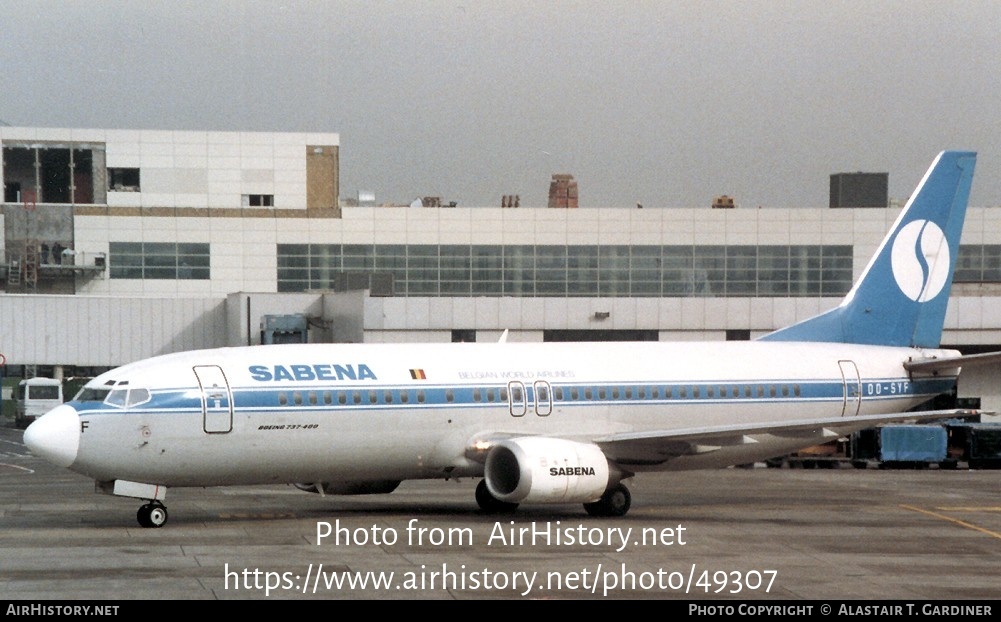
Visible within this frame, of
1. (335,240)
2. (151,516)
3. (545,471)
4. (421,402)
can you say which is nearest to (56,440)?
(151,516)

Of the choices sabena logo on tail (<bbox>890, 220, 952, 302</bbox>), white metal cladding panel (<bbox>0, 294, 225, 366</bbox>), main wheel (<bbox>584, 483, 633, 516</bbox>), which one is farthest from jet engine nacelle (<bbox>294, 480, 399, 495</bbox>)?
white metal cladding panel (<bbox>0, 294, 225, 366</bbox>)

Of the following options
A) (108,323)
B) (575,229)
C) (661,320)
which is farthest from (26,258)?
(661,320)

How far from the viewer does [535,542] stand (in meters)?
27.8

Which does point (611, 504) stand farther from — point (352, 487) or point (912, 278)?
point (912, 278)

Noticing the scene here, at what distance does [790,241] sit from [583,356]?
49.8 metres

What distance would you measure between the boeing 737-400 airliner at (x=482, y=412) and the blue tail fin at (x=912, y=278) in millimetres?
309

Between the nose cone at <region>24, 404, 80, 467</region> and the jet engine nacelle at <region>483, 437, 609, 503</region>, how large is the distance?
886 centimetres

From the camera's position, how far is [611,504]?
32.8 metres

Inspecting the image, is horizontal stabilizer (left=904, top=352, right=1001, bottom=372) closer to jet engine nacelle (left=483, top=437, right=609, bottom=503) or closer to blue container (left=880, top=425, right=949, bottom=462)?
jet engine nacelle (left=483, top=437, right=609, bottom=503)

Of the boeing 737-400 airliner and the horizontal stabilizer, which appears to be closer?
the boeing 737-400 airliner

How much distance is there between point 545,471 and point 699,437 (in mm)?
4113

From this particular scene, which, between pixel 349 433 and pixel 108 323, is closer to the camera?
pixel 349 433

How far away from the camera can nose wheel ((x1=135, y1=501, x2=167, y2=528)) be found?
98.4 feet
